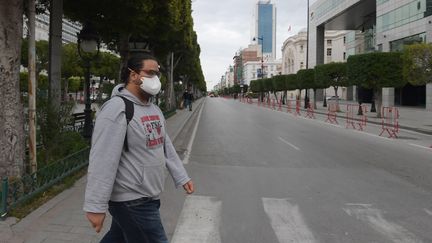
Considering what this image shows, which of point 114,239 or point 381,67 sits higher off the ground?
point 381,67

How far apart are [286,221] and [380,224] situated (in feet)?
3.73

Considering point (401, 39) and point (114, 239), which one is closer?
point (114, 239)

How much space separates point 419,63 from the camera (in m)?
25.7

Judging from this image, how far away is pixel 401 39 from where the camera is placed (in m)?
52.8

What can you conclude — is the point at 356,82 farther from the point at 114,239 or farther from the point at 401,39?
the point at 114,239

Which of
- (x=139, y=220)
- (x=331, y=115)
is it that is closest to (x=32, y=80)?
(x=139, y=220)

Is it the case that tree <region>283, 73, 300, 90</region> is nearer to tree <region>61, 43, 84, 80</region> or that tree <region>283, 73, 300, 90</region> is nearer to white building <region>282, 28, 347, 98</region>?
tree <region>61, 43, 84, 80</region>

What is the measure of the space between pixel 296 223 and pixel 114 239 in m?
3.23

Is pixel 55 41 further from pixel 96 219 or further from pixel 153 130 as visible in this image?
pixel 96 219

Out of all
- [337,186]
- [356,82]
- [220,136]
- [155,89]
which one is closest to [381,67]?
[356,82]

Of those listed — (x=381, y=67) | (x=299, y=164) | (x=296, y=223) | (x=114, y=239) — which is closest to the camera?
(x=114, y=239)

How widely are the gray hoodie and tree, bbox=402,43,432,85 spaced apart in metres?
24.3

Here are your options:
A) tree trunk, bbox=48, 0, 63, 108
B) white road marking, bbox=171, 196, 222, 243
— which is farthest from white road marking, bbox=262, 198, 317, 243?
tree trunk, bbox=48, 0, 63, 108

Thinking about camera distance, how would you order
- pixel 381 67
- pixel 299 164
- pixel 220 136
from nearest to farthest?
1. pixel 299 164
2. pixel 220 136
3. pixel 381 67
